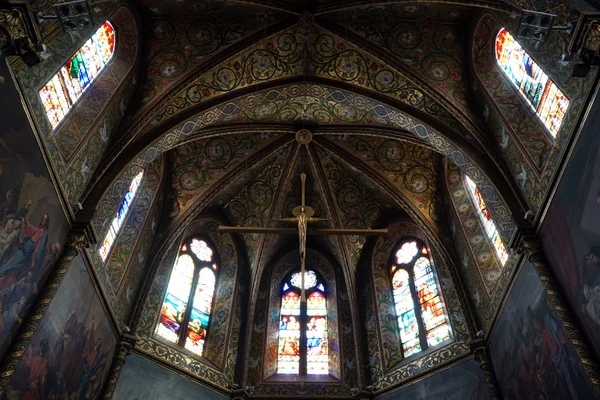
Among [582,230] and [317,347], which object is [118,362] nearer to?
[317,347]

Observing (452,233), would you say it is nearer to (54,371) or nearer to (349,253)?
(349,253)

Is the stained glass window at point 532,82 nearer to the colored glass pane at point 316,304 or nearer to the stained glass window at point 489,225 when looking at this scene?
the stained glass window at point 489,225

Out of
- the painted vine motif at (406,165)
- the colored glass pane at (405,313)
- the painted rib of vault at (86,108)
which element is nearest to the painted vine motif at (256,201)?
the painted vine motif at (406,165)

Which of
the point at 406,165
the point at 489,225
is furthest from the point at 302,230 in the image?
the point at 406,165

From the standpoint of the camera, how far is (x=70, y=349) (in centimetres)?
975

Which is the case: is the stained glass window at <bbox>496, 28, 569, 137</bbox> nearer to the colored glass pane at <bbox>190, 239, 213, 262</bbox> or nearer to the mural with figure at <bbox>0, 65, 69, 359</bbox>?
the mural with figure at <bbox>0, 65, 69, 359</bbox>

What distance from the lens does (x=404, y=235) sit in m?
15.4

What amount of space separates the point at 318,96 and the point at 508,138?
4.70 meters

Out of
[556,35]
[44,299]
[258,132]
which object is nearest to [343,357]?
[258,132]

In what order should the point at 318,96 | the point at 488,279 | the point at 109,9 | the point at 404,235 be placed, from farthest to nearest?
the point at 404,235 → the point at 318,96 → the point at 488,279 → the point at 109,9

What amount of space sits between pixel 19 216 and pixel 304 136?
7917 mm

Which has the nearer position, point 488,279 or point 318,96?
point 488,279

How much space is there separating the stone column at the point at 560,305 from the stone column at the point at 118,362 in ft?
27.1

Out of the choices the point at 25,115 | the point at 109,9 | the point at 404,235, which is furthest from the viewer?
the point at 404,235
